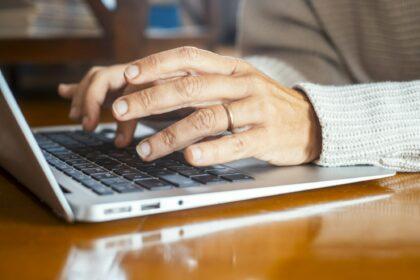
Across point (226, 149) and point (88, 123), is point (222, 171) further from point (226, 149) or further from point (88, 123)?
point (88, 123)

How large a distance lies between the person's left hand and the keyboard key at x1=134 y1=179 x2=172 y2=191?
41 millimetres

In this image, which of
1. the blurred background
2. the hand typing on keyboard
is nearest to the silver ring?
the hand typing on keyboard

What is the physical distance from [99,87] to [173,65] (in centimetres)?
17

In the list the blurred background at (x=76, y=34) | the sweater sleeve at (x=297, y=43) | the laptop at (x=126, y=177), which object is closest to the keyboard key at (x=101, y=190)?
the laptop at (x=126, y=177)

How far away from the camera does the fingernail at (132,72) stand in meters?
0.63

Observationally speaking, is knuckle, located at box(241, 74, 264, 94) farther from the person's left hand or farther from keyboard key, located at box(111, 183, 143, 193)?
keyboard key, located at box(111, 183, 143, 193)

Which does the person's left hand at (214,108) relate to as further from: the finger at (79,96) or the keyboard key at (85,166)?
the finger at (79,96)

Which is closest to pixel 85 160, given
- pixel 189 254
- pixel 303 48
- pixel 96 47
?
pixel 189 254

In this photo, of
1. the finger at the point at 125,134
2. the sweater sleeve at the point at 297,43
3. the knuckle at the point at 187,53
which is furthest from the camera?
the sweater sleeve at the point at 297,43

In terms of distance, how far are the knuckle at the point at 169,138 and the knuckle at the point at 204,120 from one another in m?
0.02

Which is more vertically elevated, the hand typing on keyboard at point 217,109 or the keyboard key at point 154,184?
the hand typing on keyboard at point 217,109

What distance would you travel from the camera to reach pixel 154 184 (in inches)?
22.0

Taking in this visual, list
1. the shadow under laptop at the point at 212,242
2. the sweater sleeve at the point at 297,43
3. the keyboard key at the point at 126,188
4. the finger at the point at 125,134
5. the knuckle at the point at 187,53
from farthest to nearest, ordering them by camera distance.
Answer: the sweater sleeve at the point at 297,43
the finger at the point at 125,134
the knuckle at the point at 187,53
the keyboard key at the point at 126,188
the shadow under laptop at the point at 212,242

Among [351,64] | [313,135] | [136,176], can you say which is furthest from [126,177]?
[351,64]
